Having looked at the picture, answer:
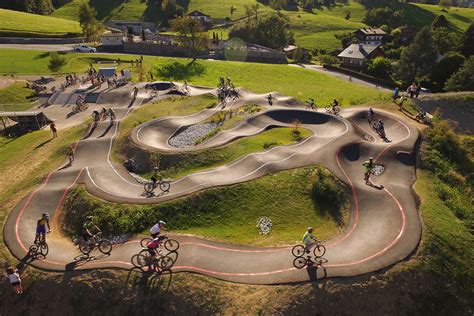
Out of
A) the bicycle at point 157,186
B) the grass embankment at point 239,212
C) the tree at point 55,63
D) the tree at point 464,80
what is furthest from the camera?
the tree at point 55,63

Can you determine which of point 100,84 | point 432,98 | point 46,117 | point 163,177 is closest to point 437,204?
point 163,177

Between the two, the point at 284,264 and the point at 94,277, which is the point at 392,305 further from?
the point at 94,277

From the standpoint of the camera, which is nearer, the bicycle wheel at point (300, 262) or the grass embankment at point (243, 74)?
the bicycle wheel at point (300, 262)

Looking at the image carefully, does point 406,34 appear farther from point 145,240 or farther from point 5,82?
point 145,240

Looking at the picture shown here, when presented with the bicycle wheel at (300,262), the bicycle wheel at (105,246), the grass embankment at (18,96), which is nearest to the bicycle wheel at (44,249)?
the bicycle wheel at (105,246)

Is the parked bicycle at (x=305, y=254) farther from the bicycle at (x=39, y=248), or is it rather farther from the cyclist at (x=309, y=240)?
the bicycle at (x=39, y=248)

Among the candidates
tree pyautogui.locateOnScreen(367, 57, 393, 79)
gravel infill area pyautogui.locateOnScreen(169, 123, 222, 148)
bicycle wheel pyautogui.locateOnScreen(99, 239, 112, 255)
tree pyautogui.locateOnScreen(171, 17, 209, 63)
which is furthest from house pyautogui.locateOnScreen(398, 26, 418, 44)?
bicycle wheel pyautogui.locateOnScreen(99, 239, 112, 255)

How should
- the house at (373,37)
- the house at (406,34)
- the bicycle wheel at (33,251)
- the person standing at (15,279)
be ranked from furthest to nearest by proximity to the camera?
the house at (406,34) < the house at (373,37) < the bicycle wheel at (33,251) < the person standing at (15,279)

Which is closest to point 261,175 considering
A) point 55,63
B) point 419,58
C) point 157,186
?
point 157,186
